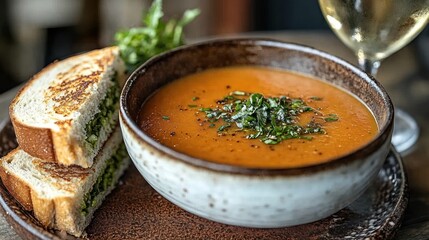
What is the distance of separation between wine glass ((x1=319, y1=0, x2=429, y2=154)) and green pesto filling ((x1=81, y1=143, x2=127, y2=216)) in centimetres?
96

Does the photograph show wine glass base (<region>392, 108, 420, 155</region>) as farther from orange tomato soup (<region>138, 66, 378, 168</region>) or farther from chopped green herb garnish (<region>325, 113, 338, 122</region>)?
chopped green herb garnish (<region>325, 113, 338, 122</region>)

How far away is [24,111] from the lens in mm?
2119

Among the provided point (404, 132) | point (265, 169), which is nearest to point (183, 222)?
point (265, 169)

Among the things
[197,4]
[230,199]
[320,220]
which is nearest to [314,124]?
[320,220]

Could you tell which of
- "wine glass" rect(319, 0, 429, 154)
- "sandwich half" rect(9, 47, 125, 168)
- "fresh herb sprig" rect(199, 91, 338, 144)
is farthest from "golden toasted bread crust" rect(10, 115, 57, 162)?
"wine glass" rect(319, 0, 429, 154)

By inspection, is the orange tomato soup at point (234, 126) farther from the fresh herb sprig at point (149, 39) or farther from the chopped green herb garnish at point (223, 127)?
the fresh herb sprig at point (149, 39)

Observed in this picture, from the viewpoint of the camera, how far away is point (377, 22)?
2.33m

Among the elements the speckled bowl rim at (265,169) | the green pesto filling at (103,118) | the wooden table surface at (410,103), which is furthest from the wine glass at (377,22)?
the green pesto filling at (103,118)

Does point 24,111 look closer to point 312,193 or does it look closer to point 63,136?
point 63,136

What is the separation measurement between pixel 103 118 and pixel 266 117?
0.63 metres

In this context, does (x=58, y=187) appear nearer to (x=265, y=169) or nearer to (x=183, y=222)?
(x=183, y=222)

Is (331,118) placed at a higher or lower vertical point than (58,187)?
higher

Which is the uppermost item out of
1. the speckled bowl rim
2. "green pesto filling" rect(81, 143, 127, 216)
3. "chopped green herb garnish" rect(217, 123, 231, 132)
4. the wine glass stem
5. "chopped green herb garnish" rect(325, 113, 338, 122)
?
the speckled bowl rim

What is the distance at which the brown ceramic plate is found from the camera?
1913mm
